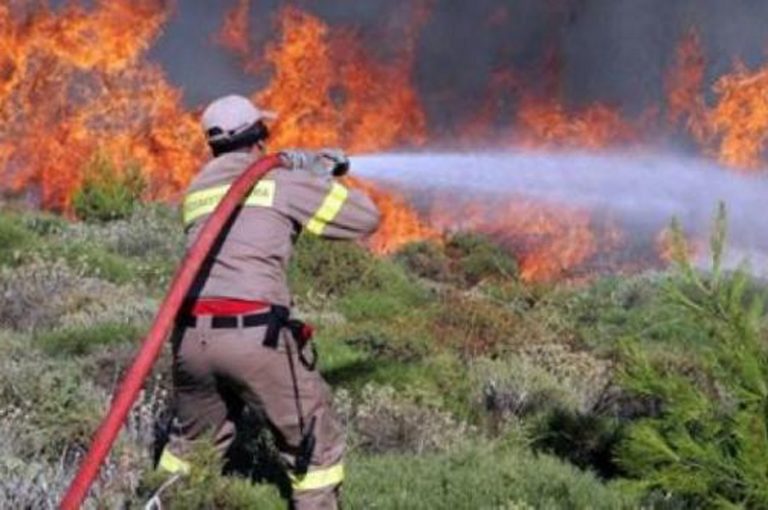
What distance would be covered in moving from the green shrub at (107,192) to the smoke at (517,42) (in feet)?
15.4

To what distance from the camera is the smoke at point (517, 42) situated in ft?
84.9

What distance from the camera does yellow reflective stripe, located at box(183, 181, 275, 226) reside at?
5238 millimetres

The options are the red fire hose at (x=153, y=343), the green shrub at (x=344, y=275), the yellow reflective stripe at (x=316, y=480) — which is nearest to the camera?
the red fire hose at (x=153, y=343)

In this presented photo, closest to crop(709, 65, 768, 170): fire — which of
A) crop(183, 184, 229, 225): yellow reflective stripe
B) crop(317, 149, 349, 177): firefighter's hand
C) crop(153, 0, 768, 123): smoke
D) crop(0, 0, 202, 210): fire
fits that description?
crop(153, 0, 768, 123): smoke

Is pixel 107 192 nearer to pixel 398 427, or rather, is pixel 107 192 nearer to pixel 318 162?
pixel 398 427

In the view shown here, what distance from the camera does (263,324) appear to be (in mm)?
5164

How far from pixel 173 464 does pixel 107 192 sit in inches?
664

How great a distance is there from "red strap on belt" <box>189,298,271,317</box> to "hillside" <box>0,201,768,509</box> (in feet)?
1.74

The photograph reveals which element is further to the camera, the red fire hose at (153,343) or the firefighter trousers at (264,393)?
the firefighter trousers at (264,393)

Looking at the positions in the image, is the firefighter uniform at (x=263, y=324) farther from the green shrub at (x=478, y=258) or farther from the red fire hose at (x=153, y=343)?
the green shrub at (x=478, y=258)

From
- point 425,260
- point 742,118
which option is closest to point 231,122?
point 425,260

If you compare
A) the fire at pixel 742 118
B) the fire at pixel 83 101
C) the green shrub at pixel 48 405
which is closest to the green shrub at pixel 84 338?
the green shrub at pixel 48 405

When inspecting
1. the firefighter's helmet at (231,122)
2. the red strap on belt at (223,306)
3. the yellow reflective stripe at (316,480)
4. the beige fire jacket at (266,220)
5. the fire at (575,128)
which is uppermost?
the fire at (575,128)

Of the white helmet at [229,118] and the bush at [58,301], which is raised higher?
the white helmet at [229,118]
